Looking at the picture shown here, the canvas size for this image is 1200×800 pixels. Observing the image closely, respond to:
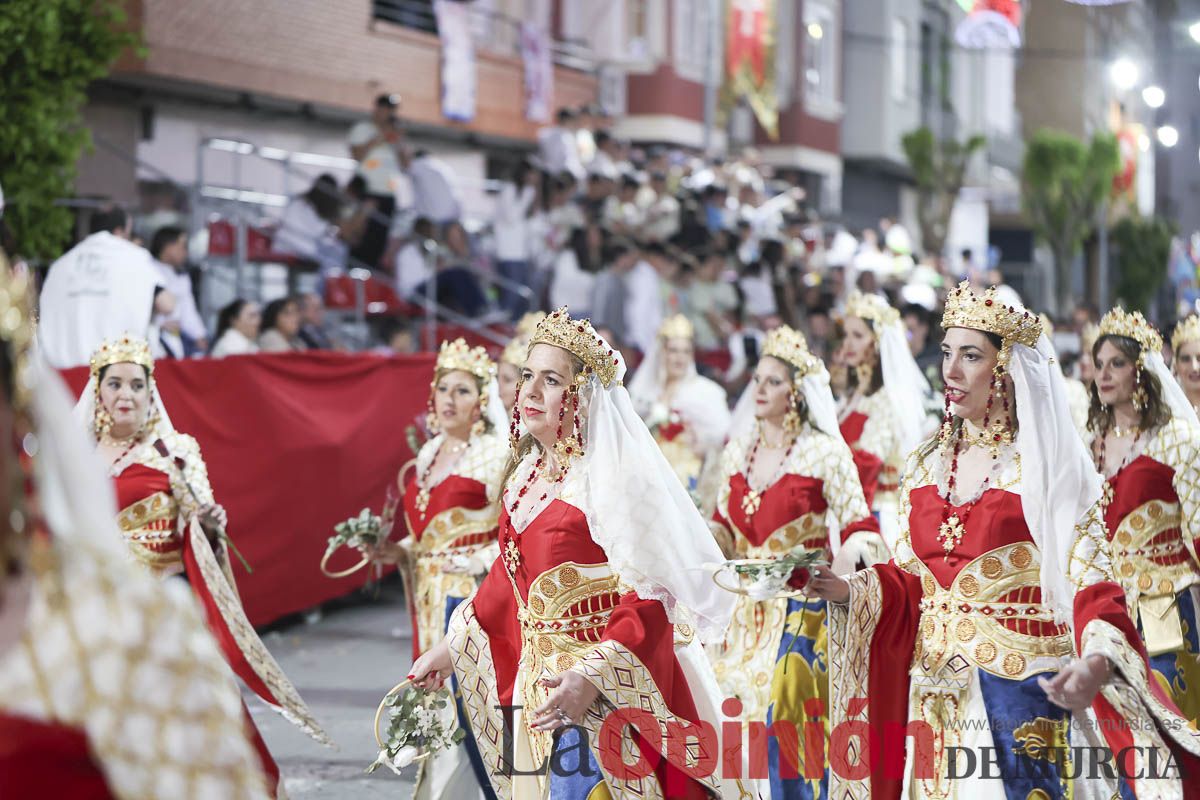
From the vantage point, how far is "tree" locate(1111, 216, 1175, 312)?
1715 inches

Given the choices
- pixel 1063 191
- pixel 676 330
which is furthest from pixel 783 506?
pixel 1063 191

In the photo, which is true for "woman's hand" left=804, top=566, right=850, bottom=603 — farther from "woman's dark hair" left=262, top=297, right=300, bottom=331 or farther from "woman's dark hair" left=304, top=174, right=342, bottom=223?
"woman's dark hair" left=304, top=174, right=342, bottom=223

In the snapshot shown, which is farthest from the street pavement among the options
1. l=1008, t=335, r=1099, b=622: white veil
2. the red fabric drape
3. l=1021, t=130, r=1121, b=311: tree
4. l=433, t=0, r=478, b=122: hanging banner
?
l=1021, t=130, r=1121, b=311: tree

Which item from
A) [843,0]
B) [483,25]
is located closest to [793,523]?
[483,25]

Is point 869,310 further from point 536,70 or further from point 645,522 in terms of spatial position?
point 536,70

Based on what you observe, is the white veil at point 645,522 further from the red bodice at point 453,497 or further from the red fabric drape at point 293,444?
the red fabric drape at point 293,444

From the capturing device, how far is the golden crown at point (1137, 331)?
6676 millimetres

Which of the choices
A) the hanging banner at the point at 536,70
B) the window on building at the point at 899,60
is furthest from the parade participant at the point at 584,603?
the window on building at the point at 899,60

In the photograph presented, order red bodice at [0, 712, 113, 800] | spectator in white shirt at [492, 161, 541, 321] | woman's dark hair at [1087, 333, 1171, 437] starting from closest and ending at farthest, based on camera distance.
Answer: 1. red bodice at [0, 712, 113, 800]
2. woman's dark hair at [1087, 333, 1171, 437]
3. spectator in white shirt at [492, 161, 541, 321]

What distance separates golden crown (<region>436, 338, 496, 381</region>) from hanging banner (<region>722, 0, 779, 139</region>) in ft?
71.5

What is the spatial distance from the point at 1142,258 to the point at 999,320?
4103cm

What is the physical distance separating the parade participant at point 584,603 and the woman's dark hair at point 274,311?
6983mm

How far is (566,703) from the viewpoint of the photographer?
454 cm

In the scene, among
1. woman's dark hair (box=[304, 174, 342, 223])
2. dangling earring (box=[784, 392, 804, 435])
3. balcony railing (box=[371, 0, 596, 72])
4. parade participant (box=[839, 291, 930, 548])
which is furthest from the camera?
balcony railing (box=[371, 0, 596, 72])
